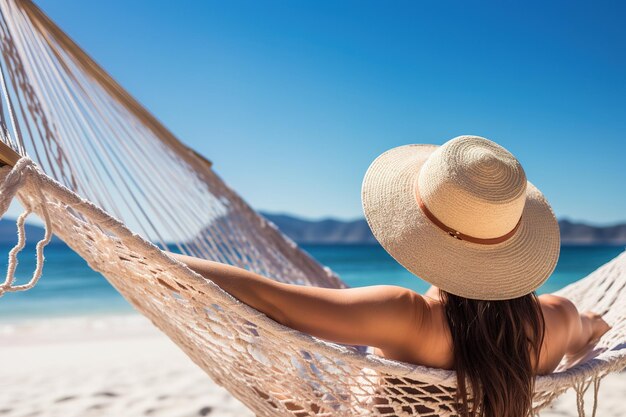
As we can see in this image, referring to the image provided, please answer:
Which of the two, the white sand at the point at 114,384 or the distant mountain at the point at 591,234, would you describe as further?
the distant mountain at the point at 591,234

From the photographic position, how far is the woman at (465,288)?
0.84 metres

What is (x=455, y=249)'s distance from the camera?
0.89 m

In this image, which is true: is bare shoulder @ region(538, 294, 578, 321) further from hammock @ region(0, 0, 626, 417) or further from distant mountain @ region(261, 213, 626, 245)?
distant mountain @ region(261, 213, 626, 245)

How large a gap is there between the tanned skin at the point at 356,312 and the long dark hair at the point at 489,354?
24 mm

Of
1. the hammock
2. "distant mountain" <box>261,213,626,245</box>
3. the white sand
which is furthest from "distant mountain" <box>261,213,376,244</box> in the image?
the hammock

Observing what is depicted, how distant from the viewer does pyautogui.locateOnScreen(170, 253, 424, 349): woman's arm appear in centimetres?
79

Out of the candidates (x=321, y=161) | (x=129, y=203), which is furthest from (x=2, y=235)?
(x=129, y=203)

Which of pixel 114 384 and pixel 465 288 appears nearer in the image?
pixel 465 288

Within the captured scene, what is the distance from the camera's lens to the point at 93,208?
29.8 inches

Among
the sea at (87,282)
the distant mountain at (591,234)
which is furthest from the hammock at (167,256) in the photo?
the distant mountain at (591,234)

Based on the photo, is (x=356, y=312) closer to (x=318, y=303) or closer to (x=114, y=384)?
(x=318, y=303)

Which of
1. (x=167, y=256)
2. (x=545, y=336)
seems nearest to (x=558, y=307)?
(x=545, y=336)

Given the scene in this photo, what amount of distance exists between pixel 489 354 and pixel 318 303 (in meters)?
0.31

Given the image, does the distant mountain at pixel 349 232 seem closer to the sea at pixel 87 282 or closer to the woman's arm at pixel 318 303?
the sea at pixel 87 282
